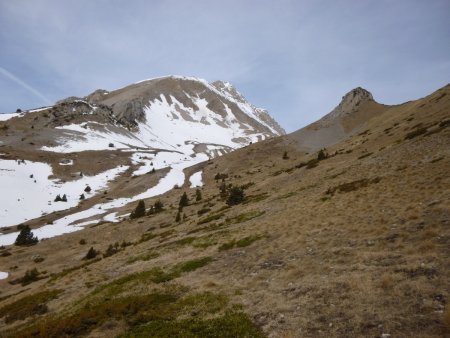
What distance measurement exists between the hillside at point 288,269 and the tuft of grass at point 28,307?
11cm

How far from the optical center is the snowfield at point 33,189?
6612cm

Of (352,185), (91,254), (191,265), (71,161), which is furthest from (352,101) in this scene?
(191,265)

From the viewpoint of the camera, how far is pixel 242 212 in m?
36.2

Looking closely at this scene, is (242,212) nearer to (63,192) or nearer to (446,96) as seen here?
(446,96)

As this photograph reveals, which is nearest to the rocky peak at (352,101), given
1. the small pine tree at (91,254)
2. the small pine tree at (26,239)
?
the small pine tree at (26,239)

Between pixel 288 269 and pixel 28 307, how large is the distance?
15787 mm

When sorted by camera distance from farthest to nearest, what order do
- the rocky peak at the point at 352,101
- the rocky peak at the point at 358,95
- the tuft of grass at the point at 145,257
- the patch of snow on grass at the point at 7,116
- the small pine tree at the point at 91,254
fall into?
the patch of snow on grass at the point at 7,116 → the rocky peak at the point at 358,95 → the rocky peak at the point at 352,101 → the small pine tree at the point at 91,254 → the tuft of grass at the point at 145,257

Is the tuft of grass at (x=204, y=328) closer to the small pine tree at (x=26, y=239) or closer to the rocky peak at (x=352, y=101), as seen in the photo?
the small pine tree at (x=26, y=239)

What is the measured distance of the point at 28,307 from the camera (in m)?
22.2

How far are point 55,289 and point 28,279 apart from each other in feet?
30.8

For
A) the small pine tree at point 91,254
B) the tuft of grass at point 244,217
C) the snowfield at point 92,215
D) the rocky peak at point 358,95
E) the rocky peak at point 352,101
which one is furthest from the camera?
the rocky peak at point 358,95

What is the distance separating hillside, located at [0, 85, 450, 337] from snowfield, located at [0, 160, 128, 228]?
25725 millimetres

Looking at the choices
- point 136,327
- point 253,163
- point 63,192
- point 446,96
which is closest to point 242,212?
point 136,327

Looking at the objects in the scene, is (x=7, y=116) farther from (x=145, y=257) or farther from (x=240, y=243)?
(x=240, y=243)
